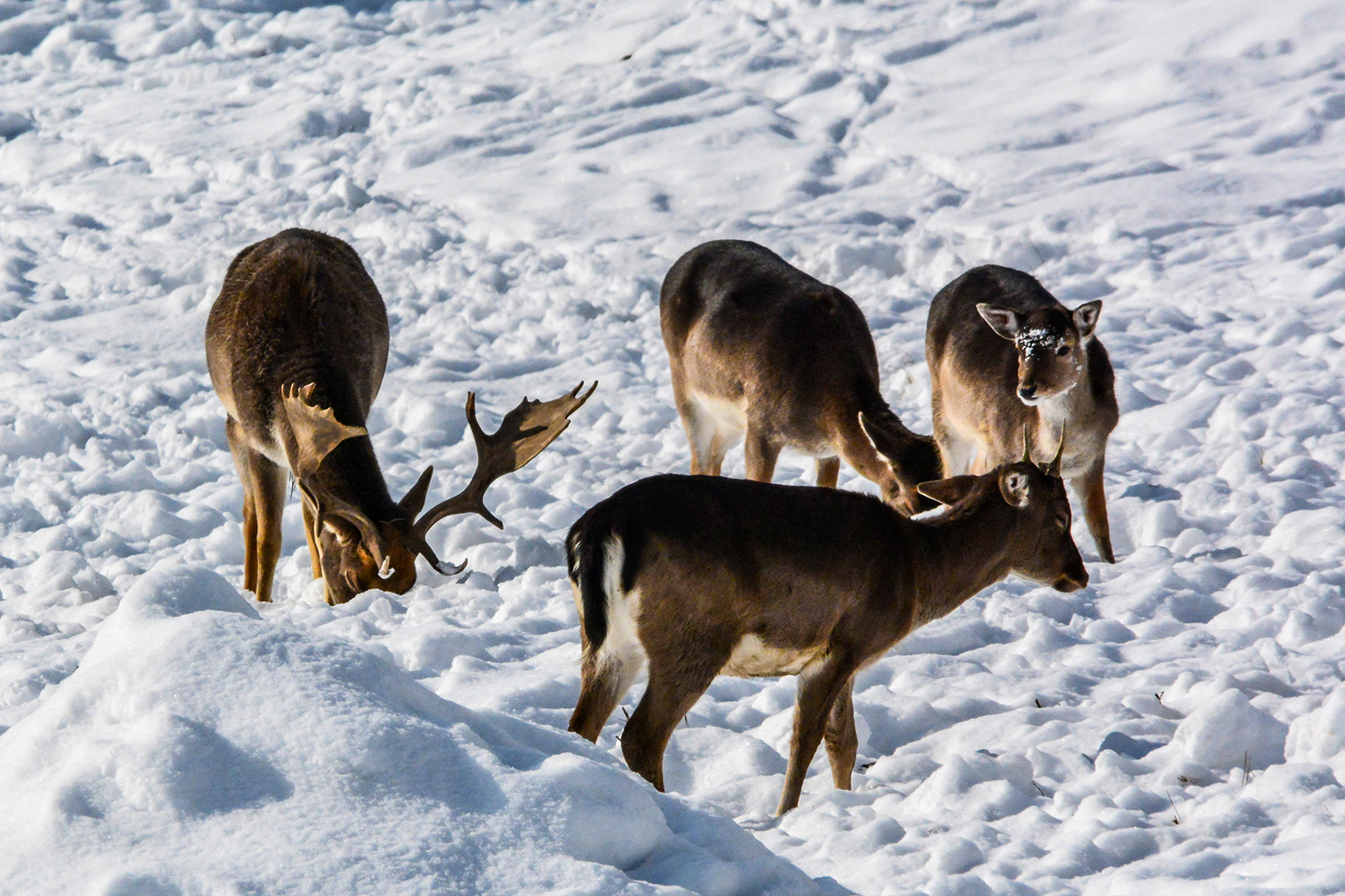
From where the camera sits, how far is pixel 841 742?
5117mm

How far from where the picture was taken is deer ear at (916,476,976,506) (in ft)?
19.2

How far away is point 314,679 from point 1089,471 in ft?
17.1

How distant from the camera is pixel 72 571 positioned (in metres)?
7.53

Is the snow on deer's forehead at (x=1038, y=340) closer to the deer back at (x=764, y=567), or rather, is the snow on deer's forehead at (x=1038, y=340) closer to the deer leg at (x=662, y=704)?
the deer back at (x=764, y=567)

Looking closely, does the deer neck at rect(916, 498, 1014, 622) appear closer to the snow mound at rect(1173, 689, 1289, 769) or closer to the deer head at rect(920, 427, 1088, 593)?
the deer head at rect(920, 427, 1088, 593)

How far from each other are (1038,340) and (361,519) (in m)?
3.47

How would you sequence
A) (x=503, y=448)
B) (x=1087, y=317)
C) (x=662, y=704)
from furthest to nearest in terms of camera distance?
1. (x=1087, y=317)
2. (x=503, y=448)
3. (x=662, y=704)

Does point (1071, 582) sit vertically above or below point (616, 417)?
above

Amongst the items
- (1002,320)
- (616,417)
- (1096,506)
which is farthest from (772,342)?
(1096,506)

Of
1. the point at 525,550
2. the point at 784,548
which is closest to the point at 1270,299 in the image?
the point at 525,550

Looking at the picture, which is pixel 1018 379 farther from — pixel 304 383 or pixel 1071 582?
pixel 304 383

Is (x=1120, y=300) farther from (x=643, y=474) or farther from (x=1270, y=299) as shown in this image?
(x=643, y=474)

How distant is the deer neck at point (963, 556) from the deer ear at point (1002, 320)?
2.10 m

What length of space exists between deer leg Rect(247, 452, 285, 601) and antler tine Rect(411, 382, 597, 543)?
3.23 ft
